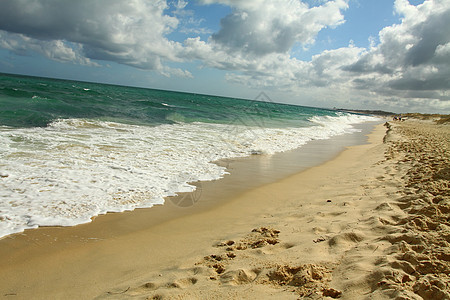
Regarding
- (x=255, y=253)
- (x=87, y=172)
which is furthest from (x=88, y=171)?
(x=255, y=253)

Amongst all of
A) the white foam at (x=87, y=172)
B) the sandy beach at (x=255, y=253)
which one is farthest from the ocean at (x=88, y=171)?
the sandy beach at (x=255, y=253)

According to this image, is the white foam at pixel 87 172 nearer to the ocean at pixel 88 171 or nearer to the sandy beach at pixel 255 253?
the ocean at pixel 88 171

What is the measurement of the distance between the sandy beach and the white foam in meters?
→ 0.53

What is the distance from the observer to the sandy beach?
218cm

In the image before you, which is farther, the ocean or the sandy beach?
the ocean

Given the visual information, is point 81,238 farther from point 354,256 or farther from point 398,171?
point 398,171

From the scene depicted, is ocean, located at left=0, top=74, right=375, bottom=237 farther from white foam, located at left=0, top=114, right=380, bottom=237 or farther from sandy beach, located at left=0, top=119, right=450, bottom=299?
sandy beach, located at left=0, top=119, right=450, bottom=299

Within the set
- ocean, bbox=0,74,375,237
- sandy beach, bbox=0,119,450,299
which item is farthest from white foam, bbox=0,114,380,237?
sandy beach, bbox=0,119,450,299

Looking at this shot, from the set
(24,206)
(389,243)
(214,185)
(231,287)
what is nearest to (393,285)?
(389,243)

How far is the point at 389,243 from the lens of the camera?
2732mm

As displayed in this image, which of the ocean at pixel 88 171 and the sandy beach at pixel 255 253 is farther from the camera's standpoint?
the ocean at pixel 88 171

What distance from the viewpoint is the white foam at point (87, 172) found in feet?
13.5

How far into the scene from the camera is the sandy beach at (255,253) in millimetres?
2180

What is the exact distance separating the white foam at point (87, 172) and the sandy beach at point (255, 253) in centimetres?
53
